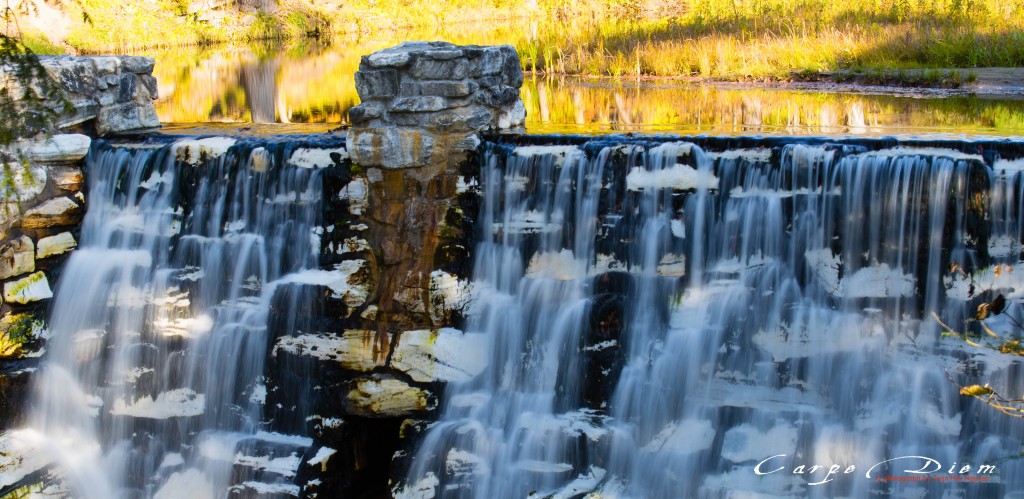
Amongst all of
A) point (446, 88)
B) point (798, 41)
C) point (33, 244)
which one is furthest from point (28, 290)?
point (798, 41)

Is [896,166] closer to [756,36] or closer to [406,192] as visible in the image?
[406,192]

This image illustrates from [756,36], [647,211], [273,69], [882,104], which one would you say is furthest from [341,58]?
[647,211]

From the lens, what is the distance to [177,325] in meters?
6.93

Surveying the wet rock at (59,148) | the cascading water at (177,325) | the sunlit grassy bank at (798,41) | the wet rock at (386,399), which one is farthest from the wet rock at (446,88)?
the sunlit grassy bank at (798,41)

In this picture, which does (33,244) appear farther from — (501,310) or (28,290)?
(501,310)

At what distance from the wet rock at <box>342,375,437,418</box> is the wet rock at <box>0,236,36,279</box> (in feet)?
8.67

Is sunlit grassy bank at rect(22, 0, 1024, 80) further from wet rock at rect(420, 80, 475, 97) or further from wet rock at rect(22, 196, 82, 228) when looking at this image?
wet rock at rect(420, 80, 475, 97)

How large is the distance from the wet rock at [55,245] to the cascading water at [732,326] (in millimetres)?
3171

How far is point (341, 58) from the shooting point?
1959 cm

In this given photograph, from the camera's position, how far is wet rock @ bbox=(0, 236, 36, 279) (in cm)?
705

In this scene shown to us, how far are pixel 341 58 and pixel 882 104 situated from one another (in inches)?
492

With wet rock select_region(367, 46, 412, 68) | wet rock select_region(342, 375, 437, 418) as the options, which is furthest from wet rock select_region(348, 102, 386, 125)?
wet rock select_region(342, 375, 437, 418)

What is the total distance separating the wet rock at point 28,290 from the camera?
7.03 m

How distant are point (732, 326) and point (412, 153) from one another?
251cm
